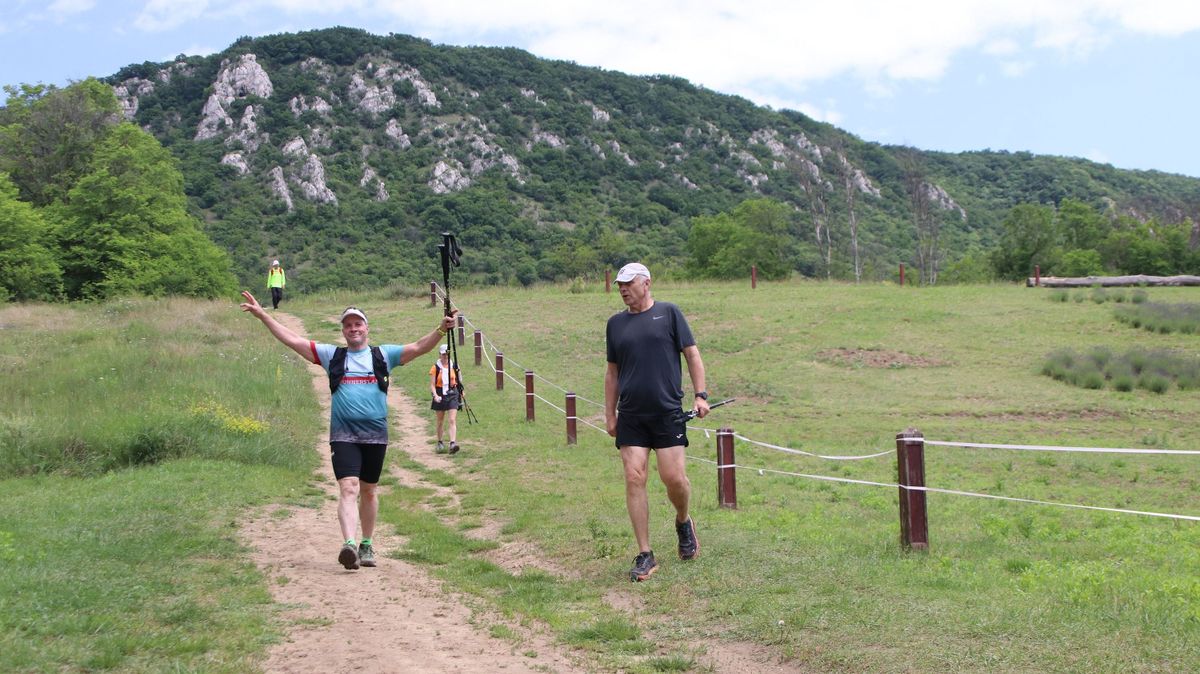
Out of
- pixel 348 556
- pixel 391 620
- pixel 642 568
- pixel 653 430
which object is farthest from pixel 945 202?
pixel 391 620

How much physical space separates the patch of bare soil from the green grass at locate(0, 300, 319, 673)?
44.4ft

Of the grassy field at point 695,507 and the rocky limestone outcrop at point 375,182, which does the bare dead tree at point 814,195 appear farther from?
the grassy field at point 695,507

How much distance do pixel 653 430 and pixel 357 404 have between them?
2357mm

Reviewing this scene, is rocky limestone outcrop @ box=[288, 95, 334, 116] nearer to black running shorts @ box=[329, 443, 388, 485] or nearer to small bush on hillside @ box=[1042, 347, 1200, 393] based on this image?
small bush on hillside @ box=[1042, 347, 1200, 393]

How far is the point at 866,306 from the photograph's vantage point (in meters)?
33.0

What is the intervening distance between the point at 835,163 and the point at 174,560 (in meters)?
76.6

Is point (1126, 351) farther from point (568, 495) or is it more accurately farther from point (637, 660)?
point (637, 660)

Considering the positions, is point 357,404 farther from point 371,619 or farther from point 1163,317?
point 1163,317

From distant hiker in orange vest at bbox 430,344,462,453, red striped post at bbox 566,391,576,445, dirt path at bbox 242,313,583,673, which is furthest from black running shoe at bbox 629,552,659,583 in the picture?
red striped post at bbox 566,391,576,445

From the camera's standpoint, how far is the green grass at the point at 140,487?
5512mm

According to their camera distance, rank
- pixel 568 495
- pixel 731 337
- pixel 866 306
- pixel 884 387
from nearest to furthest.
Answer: pixel 568 495, pixel 884 387, pixel 731 337, pixel 866 306

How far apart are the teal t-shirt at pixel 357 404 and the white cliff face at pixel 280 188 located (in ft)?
255

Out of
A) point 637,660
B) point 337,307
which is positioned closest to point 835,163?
point 337,307

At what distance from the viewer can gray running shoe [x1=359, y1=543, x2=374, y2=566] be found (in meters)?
7.89
